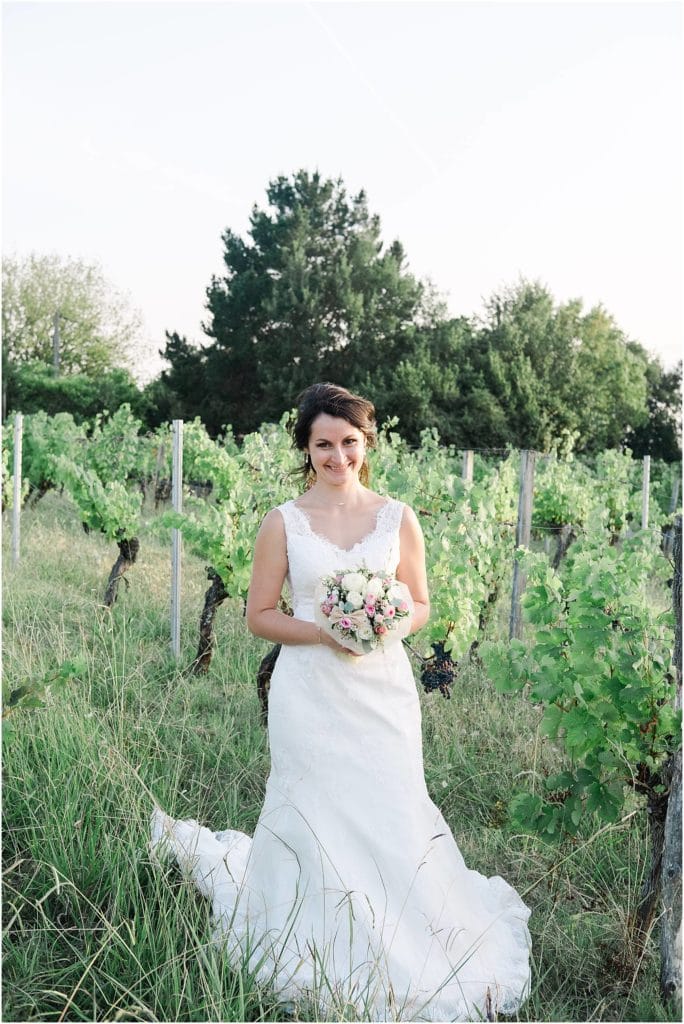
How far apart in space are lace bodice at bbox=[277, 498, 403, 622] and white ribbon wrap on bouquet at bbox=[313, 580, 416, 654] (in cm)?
18

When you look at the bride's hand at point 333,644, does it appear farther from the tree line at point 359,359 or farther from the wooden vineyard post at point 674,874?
the tree line at point 359,359

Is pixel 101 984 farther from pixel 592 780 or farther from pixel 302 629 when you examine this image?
pixel 592 780

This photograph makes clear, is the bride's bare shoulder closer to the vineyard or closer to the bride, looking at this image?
the bride

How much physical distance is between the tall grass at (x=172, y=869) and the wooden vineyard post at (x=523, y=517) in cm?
104

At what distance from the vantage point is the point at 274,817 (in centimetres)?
291

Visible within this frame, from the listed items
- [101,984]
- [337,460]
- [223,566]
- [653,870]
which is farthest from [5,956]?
[223,566]

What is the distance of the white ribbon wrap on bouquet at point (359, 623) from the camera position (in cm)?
260

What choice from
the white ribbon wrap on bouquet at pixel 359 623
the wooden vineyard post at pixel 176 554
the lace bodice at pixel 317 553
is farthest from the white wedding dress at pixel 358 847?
the wooden vineyard post at pixel 176 554

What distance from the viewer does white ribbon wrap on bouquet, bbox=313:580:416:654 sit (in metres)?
2.60

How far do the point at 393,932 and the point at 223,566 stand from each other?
10.2 ft

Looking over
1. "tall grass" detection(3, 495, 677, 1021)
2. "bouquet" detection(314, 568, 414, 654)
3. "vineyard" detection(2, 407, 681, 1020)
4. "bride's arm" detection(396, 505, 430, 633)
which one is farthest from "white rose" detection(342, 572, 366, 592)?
"tall grass" detection(3, 495, 677, 1021)

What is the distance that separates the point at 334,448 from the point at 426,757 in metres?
2.15

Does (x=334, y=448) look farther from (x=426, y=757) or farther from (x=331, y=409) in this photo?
(x=426, y=757)

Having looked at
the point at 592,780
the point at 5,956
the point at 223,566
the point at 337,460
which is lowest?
the point at 5,956
